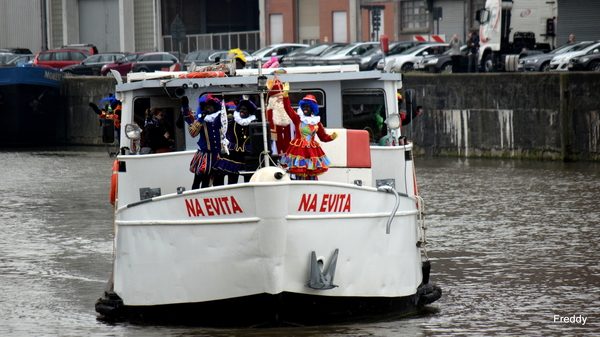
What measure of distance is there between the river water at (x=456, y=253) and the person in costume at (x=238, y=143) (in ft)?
5.04

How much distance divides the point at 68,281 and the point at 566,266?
600 centimetres

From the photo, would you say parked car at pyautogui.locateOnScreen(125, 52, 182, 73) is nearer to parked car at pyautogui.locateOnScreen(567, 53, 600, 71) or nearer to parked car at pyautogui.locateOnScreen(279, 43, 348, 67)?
parked car at pyautogui.locateOnScreen(279, 43, 348, 67)

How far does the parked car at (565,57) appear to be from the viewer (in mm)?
29516

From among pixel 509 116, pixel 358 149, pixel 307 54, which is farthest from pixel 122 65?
pixel 358 149

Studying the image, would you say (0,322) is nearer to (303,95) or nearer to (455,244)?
(303,95)

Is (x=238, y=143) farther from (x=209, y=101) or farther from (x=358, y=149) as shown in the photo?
(x=358, y=149)

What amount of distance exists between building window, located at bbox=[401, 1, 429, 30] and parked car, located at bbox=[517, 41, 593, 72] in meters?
15.3

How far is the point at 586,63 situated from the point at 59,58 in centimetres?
2344

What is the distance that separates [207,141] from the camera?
9836 mm

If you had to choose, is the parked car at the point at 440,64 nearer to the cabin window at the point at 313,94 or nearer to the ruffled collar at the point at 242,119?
the cabin window at the point at 313,94

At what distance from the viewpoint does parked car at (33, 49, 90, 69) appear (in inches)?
1716

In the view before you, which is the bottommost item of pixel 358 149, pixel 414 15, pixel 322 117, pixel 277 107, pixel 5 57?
pixel 358 149

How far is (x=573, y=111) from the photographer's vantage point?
79.4ft

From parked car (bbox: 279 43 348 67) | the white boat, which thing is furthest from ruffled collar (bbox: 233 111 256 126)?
parked car (bbox: 279 43 348 67)
